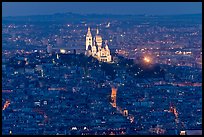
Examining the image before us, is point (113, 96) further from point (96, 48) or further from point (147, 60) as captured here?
point (96, 48)

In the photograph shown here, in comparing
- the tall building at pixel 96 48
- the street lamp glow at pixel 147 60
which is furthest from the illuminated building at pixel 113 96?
the tall building at pixel 96 48

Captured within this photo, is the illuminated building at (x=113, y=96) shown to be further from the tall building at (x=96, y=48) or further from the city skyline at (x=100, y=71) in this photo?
the tall building at (x=96, y=48)

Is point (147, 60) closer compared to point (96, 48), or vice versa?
point (147, 60)

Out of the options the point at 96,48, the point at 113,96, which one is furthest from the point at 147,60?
the point at 113,96

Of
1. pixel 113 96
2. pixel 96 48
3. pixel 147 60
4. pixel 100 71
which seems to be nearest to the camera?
pixel 113 96

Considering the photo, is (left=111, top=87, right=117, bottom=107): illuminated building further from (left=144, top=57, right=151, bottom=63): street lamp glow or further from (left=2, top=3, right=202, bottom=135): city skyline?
(left=144, top=57, right=151, bottom=63): street lamp glow

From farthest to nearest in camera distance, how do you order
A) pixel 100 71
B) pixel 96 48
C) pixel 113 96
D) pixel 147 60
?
pixel 96 48 → pixel 147 60 → pixel 100 71 → pixel 113 96

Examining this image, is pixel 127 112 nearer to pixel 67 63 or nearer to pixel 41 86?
pixel 41 86

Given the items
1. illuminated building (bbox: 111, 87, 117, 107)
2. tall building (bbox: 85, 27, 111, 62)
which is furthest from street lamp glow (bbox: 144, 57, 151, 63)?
illuminated building (bbox: 111, 87, 117, 107)
